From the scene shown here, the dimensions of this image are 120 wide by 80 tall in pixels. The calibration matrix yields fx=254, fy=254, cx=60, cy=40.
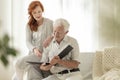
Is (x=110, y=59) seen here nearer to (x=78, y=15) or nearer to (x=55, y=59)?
(x=55, y=59)

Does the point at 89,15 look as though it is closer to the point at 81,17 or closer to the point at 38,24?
the point at 81,17

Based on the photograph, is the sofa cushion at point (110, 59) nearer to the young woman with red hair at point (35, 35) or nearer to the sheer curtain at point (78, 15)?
the young woman with red hair at point (35, 35)

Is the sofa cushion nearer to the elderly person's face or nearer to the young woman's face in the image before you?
the elderly person's face

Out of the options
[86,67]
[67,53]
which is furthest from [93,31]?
[67,53]

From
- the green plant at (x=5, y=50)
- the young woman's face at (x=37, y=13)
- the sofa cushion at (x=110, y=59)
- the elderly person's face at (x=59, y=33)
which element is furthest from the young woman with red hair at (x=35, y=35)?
the green plant at (x=5, y=50)

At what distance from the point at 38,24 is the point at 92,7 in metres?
0.97

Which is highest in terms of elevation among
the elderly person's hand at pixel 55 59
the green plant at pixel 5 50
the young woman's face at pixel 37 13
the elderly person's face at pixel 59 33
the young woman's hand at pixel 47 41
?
the young woman's face at pixel 37 13

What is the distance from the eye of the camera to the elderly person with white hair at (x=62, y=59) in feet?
7.54

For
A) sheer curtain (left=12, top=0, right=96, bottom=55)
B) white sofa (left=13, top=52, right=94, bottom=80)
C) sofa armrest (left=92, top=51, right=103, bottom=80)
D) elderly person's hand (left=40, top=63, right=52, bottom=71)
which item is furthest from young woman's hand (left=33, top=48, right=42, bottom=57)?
sheer curtain (left=12, top=0, right=96, bottom=55)

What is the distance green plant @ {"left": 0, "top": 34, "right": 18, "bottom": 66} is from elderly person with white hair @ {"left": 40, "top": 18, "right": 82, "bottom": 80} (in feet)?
6.78

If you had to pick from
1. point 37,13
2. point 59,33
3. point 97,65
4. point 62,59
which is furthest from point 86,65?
point 37,13

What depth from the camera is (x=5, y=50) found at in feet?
0.68

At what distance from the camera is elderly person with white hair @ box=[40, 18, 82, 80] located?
2299 millimetres

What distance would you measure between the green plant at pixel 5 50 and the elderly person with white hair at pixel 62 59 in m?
2.07
